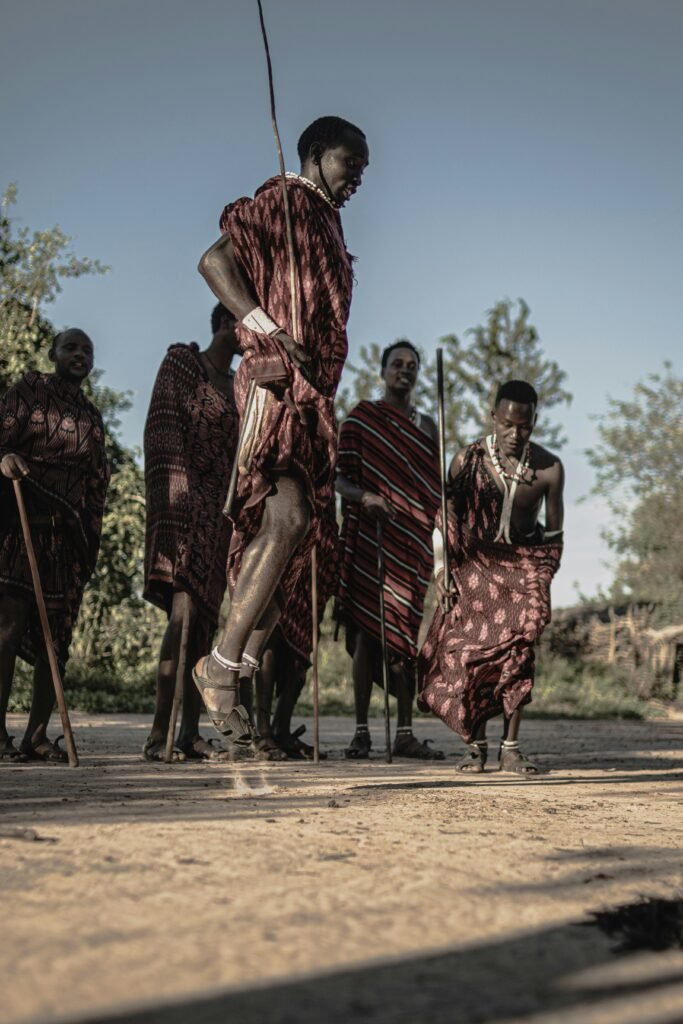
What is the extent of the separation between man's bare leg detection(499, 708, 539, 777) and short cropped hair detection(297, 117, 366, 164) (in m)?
3.24

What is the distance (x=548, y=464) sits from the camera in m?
6.90

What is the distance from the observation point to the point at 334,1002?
1.79 meters

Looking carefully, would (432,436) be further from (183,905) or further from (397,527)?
(183,905)

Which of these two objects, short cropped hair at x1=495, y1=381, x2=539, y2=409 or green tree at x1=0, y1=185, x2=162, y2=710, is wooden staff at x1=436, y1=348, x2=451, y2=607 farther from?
green tree at x1=0, y1=185, x2=162, y2=710

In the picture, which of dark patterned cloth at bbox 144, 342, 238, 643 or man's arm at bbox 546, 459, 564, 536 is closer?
dark patterned cloth at bbox 144, 342, 238, 643

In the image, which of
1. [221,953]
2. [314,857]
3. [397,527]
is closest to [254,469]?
[314,857]

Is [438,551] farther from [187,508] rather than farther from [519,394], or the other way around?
[187,508]

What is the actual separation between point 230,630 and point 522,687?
2887mm

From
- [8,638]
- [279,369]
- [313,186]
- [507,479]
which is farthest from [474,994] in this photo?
[507,479]

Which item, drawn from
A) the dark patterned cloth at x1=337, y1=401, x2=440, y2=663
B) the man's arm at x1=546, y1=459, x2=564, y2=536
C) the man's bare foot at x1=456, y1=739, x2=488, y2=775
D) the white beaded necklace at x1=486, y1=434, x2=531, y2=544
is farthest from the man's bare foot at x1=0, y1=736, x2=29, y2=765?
the man's arm at x1=546, y1=459, x2=564, y2=536

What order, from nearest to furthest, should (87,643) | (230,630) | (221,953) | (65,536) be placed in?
(221,953) → (230,630) → (65,536) → (87,643)

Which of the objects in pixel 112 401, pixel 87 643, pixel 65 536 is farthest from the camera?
pixel 112 401

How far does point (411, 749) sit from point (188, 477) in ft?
7.40

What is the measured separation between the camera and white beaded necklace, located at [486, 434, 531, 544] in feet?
22.4
